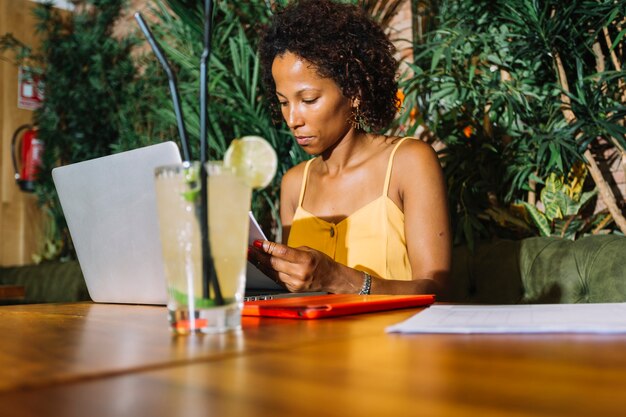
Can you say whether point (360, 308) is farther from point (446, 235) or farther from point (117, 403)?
point (446, 235)

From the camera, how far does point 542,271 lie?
1.81 m

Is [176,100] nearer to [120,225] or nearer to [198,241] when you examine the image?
[198,241]

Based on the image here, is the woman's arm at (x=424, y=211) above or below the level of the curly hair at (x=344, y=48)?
below

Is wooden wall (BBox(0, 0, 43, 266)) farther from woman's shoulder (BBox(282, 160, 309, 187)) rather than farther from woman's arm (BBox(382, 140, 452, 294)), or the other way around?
woman's arm (BBox(382, 140, 452, 294))

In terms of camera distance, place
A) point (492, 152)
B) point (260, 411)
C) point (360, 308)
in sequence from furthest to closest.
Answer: point (492, 152)
point (360, 308)
point (260, 411)

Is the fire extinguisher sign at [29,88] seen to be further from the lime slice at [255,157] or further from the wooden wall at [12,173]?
the lime slice at [255,157]

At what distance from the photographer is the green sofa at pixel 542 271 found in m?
1.67

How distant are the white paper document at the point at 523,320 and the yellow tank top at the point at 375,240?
1.02 metres

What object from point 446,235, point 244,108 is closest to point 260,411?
point 446,235

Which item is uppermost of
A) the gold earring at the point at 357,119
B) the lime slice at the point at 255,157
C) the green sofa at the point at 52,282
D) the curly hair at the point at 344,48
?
the curly hair at the point at 344,48

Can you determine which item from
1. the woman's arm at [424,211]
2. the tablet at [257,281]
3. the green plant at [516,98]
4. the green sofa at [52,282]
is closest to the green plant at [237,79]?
the green plant at [516,98]

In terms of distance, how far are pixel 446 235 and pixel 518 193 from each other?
96 centimetres

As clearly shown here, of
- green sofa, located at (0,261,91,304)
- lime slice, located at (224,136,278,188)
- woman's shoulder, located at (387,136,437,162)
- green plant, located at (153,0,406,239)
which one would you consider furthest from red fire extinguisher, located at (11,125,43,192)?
lime slice, located at (224,136,278,188)

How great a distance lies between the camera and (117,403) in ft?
1.18
